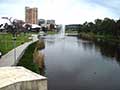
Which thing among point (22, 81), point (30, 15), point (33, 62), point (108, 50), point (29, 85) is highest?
point (30, 15)

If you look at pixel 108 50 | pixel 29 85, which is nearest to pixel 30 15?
pixel 108 50

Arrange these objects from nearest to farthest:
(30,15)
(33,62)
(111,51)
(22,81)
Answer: (22,81), (33,62), (111,51), (30,15)

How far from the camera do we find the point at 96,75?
87.6 ft

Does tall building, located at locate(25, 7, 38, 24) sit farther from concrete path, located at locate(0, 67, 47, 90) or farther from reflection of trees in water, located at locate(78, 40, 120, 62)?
concrete path, located at locate(0, 67, 47, 90)

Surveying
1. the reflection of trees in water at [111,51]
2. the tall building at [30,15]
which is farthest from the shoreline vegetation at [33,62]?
Answer: the tall building at [30,15]

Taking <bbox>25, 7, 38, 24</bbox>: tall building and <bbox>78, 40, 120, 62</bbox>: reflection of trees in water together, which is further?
<bbox>25, 7, 38, 24</bbox>: tall building

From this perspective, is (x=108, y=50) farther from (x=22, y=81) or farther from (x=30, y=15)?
(x=30, y=15)

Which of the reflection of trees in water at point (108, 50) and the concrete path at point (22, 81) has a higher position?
the concrete path at point (22, 81)

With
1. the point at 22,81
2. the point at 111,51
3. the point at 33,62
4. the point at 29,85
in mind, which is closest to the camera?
the point at 22,81

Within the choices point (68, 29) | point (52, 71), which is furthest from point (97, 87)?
point (68, 29)

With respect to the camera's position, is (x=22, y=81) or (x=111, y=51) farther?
(x=111, y=51)

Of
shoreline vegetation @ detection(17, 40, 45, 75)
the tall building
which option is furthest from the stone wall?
the tall building

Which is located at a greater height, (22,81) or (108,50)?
(22,81)

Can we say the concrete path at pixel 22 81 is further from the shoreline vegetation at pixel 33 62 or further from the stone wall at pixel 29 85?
the shoreline vegetation at pixel 33 62
